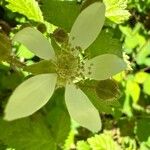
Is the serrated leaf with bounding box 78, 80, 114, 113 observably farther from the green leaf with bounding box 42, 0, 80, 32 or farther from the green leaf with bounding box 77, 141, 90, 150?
the green leaf with bounding box 77, 141, 90, 150

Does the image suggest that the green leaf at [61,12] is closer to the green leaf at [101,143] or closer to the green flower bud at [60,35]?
the green flower bud at [60,35]

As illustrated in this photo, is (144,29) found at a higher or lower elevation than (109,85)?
lower

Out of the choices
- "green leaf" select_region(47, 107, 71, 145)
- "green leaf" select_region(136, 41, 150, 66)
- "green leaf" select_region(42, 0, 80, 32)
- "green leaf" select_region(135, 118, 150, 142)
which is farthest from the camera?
"green leaf" select_region(136, 41, 150, 66)

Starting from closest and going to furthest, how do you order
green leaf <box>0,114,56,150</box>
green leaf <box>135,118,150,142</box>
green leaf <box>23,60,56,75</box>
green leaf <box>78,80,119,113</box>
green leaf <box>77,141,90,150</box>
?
green leaf <box>23,60,56,75</box>, green leaf <box>78,80,119,113</box>, green leaf <box>0,114,56,150</box>, green leaf <box>77,141,90,150</box>, green leaf <box>135,118,150,142</box>

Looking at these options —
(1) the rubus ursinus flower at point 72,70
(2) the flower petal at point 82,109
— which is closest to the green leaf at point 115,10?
(1) the rubus ursinus flower at point 72,70

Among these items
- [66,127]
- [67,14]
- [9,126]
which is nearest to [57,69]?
[67,14]

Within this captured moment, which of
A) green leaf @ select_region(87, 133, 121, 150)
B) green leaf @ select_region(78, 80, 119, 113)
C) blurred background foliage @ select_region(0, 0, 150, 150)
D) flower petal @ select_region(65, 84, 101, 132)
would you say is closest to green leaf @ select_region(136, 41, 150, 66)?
blurred background foliage @ select_region(0, 0, 150, 150)

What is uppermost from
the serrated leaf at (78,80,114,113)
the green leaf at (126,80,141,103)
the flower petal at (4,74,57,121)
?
the flower petal at (4,74,57,121)

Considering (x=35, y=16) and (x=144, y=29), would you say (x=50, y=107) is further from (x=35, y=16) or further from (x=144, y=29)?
(x=144, y=29)
